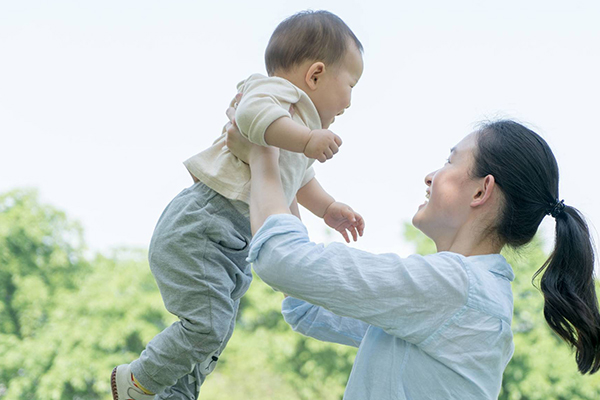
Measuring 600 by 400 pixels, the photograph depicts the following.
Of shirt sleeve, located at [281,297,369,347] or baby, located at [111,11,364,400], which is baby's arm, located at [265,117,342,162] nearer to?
baby, located at [111,11,364,400]

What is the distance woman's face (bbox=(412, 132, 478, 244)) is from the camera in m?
1.25

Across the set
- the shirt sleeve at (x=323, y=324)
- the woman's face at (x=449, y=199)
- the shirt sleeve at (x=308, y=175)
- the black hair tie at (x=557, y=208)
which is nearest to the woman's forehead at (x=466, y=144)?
the woman's face at (x=449, y=199)

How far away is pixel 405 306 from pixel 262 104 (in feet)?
1.36

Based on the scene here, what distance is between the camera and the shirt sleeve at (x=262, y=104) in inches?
43.6

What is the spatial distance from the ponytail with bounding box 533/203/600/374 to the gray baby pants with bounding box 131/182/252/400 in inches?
23.1

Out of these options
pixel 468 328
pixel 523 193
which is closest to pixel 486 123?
pixel 523 193

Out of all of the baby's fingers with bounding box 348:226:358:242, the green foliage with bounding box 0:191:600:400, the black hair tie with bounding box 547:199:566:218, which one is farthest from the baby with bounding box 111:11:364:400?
the green foliage with bounding box 0:191:600:400

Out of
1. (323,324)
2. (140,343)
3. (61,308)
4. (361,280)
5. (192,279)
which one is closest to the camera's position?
(361,280)

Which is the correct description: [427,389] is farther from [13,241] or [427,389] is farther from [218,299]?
[13,241]

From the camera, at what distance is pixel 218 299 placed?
1.19 meters

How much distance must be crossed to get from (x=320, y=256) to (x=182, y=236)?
289 mm

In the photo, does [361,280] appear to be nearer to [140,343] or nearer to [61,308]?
[140,343]

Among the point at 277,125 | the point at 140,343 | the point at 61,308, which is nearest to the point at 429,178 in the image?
the point at 277,125

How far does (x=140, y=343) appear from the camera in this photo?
33.1 feet
